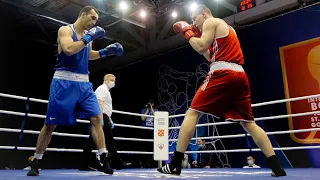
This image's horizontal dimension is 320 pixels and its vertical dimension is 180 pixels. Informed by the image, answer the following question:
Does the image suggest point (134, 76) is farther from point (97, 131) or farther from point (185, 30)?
point (185, 30)

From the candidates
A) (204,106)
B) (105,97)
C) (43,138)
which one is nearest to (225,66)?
(204,106)

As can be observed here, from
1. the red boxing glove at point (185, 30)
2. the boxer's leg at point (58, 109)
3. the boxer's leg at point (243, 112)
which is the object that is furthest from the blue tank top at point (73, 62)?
the boxer's leg at point (243, 112)

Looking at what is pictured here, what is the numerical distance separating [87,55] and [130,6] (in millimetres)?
4718

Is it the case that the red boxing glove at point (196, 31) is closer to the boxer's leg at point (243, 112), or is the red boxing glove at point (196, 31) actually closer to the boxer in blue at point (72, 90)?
the boxer's leg at point (243, 112)

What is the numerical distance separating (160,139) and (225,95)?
218 centimetres

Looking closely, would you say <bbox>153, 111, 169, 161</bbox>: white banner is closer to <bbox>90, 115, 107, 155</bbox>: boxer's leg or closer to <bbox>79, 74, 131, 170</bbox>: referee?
<bbox>79, 74, 131, 170</bbox>: referee

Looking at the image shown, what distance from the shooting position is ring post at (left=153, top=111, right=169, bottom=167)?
411 cm

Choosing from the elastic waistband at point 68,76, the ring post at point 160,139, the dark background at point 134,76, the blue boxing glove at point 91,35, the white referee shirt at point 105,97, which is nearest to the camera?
the blue boxing glove at point 91,35

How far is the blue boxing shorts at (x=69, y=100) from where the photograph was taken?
2318mm

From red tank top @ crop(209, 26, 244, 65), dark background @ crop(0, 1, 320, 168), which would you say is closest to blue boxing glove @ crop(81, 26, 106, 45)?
red tank top @ crop(209, 26, 244, 65)

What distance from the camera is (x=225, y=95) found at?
2.10 meters

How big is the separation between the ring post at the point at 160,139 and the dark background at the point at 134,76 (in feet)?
9.71

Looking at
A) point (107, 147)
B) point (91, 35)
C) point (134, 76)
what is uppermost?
point (134, 76)

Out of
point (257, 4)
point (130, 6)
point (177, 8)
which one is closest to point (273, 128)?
point (257, 4)
